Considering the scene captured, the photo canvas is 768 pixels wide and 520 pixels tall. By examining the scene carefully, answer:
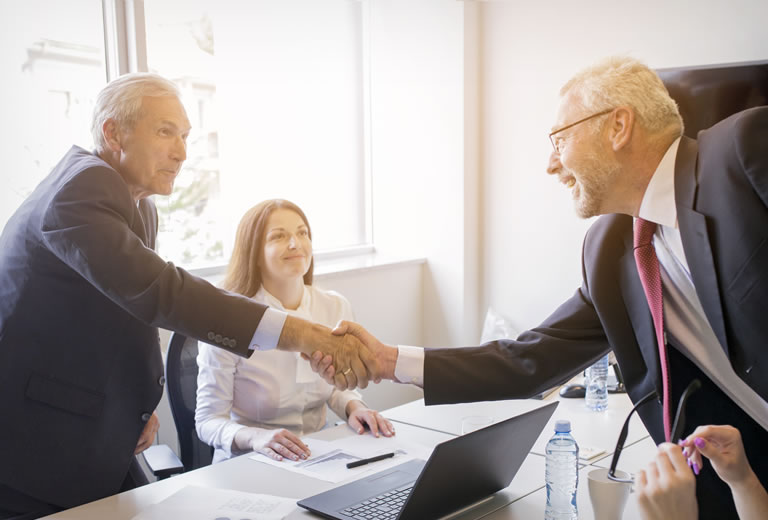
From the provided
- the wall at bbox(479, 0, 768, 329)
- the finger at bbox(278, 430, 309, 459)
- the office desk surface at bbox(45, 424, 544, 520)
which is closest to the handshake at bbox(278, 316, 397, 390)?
the finger at bbox(278, 430, 309, 459)

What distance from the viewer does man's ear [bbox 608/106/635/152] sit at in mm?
1690

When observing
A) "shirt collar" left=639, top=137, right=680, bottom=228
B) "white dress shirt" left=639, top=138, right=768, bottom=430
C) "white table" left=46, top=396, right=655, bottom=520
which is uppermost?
"shirt collar" left=639, top=137, right=680, bottom=228

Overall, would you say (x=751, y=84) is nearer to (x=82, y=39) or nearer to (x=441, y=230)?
(x=441, y=230)

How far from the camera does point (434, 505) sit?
152 centimetres

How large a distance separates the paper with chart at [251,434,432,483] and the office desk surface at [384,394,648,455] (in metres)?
0.22

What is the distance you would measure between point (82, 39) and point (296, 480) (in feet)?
7.69

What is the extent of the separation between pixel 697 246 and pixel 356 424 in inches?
43.6

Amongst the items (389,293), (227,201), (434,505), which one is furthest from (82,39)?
(434,505)

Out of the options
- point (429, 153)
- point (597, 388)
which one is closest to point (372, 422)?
point (597, 388)

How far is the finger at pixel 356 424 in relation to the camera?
216 centimetres

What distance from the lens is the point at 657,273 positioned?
64.6 inches

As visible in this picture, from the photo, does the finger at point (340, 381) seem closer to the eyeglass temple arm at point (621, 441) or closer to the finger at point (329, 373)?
the finger at point (329, 373)

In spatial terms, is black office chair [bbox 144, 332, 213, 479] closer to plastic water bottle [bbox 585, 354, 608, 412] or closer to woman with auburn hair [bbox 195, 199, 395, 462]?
woman with auburn hair [bbox 195, 199, 395, 462]

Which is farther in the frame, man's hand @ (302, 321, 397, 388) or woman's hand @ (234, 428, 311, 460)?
man's hand @ (302, 321, 397, 388)
